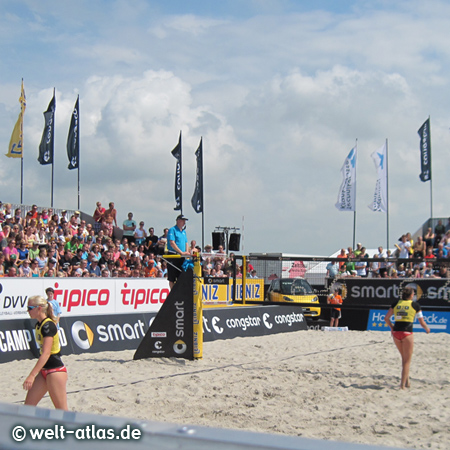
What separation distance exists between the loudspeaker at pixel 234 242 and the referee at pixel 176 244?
12897 millimetres

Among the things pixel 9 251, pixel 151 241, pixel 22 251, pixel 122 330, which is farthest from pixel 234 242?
pixel 122 330

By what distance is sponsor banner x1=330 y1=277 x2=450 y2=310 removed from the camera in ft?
46.0

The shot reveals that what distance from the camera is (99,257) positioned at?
674 inches

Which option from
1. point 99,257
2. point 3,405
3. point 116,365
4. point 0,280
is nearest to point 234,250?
point 99,257

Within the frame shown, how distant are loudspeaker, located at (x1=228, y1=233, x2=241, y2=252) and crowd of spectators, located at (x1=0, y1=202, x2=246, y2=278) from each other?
2031mm

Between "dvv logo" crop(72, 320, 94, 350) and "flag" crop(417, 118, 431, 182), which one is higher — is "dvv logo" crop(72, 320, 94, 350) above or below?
below

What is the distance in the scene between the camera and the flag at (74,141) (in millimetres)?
24859

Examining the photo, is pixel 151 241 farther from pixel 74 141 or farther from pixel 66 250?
pixel 74 141

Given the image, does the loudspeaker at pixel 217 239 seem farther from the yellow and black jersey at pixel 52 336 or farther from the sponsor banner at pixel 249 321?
the yellow and black jersey at pixel 52 336

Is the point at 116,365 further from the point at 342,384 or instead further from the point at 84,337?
the point at 342,384

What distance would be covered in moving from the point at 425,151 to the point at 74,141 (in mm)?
16018

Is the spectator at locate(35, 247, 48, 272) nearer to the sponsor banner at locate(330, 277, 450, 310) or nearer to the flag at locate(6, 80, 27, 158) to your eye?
the sponsor banner at locate(330, 277, 450, 310)

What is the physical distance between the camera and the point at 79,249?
672 inches

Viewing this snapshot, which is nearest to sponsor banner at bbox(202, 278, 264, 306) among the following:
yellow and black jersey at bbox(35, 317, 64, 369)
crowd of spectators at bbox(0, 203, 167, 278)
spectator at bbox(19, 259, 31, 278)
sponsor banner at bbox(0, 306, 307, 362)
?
crowd of spectators at bbox(0, 203, 167, 278)
